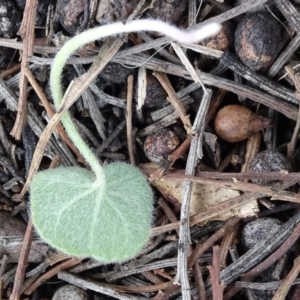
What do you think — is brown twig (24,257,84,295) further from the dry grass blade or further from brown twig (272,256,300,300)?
brown twig (272,256,300,300)

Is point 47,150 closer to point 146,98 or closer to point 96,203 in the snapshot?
point 96,203

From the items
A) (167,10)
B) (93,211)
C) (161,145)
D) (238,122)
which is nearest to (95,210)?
(93,211)

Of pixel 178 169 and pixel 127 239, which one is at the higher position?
pixel 178 169

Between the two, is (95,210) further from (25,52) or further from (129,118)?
(25,52)

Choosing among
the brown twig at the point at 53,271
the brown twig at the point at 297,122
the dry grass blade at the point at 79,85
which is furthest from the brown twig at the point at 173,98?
the brown twig at the point at 53,271

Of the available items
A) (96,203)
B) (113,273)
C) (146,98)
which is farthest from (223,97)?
(113,273)

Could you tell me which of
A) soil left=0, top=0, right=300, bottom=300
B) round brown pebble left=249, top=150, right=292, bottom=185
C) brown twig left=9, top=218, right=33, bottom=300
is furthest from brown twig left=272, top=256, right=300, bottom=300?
brown twig left=9, top=218, right=33, bottom=300

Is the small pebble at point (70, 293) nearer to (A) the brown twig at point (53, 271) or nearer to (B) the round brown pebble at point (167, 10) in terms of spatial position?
(A) the brown twig at point (53, 271)
